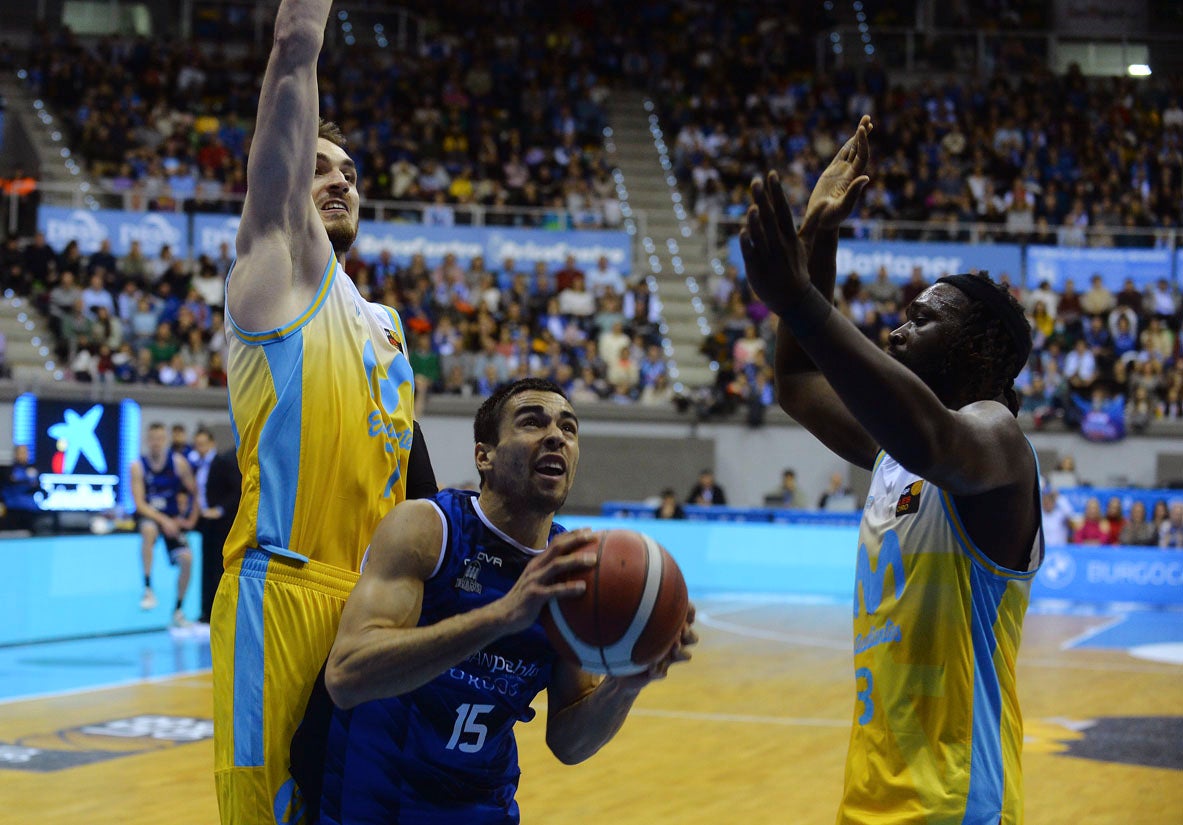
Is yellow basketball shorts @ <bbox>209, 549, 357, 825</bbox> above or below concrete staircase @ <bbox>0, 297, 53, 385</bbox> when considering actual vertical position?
below

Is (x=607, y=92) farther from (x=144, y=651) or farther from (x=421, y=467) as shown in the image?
(x=421, y=467)

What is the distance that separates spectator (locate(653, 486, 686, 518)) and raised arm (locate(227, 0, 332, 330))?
14.3m

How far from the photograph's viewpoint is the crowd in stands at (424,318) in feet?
61.8

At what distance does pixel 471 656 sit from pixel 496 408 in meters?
0.54

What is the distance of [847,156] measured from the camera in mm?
3102

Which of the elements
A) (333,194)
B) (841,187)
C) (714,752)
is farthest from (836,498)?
(841,187)

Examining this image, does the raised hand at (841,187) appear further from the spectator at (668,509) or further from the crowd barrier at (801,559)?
the spectator at (668,509)

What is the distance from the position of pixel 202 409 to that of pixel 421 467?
15.4 metres

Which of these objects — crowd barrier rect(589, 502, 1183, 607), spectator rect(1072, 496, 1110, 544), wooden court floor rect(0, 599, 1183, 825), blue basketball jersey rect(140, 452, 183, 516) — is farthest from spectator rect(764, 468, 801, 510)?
blue basketball jersey rect(140, 452, 183, 516)

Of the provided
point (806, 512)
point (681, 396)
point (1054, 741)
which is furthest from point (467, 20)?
point (1054, 741)

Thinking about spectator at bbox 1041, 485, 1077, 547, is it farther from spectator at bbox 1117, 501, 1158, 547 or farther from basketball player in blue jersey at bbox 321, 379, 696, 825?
basketball player in blue jersey at bbox 321, 379, 696, 825

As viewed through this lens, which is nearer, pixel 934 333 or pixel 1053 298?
pixel 934 333

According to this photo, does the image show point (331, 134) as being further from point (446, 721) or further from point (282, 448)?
point (446, 721)

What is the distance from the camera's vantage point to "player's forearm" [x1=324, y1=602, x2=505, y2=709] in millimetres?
2508
